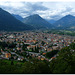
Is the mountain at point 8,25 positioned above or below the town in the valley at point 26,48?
above

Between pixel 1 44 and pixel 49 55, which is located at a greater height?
pixel 1 44

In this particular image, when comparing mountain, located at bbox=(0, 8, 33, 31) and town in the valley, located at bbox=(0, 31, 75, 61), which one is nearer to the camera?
town in the valley, located at bbox=(0, 31, 75, 61)

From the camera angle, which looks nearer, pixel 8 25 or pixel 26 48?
pixel 26 48

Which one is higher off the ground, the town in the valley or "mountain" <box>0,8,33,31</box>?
"mountain" <box>0,8,33,31</box>

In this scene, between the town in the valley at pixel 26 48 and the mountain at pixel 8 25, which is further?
the mountain at pixel 8 25

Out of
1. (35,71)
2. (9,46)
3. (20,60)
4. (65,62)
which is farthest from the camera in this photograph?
(9,46)

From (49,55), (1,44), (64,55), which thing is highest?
(64,55)

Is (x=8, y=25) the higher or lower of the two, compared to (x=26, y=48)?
higher

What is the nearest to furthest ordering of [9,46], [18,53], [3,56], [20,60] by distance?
[20,60]
[3,56]
[18,53]
[9,46]

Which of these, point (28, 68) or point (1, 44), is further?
point (1, 44)

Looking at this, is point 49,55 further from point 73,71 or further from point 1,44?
point 73,71

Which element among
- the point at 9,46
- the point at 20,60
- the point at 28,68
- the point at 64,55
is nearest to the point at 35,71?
the point at 28,68
